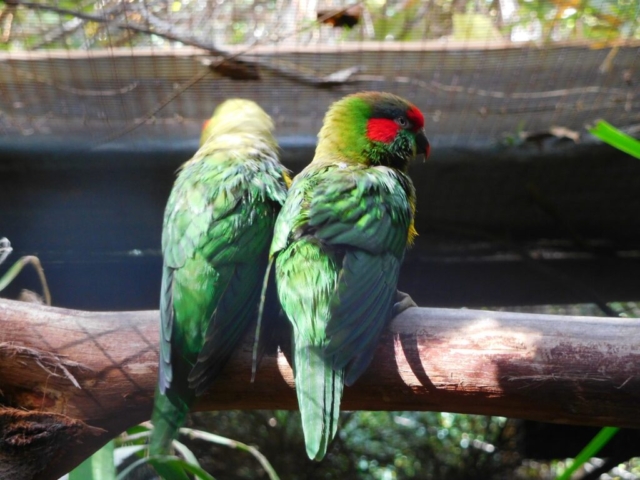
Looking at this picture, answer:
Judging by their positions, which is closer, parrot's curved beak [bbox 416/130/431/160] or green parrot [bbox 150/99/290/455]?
green parrot [bbox 150/99/290/455]

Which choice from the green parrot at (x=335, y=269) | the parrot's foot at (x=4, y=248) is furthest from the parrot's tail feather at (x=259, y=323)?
the parrot's foot at (x=4, y=248)

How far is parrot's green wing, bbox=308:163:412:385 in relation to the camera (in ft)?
4.47

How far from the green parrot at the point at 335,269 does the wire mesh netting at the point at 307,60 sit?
0.63m

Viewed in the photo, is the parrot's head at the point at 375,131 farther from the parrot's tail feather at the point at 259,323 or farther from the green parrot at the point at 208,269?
A: the parrot's tail feather at the point at 259,323

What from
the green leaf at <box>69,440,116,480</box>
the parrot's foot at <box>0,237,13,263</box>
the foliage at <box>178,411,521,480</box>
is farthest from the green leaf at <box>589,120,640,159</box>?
the foliage at <box>178,411,521,480</box>

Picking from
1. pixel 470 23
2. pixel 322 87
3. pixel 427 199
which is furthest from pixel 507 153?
pixel 322 87

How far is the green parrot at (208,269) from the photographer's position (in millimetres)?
1463

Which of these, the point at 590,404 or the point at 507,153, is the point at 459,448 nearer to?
the point at 507,153

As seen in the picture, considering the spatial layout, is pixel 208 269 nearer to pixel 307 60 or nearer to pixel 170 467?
pixel 170 467

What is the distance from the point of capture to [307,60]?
91.2 inches

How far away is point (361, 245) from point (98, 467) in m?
0.88

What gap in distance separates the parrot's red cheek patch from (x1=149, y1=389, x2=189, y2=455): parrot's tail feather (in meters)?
0.98

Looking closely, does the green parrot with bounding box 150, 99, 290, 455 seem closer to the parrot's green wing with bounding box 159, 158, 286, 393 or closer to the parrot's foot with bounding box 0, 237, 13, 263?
the parrot's green wing with bounding box 159, 158, 286, 393

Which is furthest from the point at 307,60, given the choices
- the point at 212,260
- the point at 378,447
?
the point at 378,447
